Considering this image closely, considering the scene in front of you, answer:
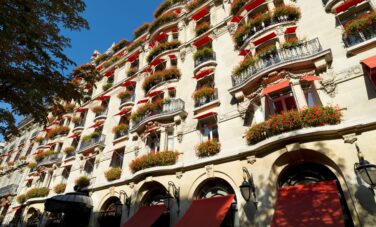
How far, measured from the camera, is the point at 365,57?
932cm

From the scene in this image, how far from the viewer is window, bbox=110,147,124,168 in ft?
56.1

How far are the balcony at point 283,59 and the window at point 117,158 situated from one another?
32.6ft

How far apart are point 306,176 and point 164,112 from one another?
8.71 metres

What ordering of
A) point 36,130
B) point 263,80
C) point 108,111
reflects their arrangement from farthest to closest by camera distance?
point 36,130 → point 108,111 → point 263,80

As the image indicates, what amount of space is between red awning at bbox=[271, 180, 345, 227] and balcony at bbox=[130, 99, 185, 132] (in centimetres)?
786

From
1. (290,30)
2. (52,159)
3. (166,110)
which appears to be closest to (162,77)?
(166,110)

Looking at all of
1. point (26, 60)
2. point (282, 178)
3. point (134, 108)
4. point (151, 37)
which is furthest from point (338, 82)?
point (151, 37)

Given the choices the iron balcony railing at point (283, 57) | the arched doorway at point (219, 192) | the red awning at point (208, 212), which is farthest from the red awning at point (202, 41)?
the red awning at point (208, 212)

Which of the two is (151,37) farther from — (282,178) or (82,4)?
(282,178)

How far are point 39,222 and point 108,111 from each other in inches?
416

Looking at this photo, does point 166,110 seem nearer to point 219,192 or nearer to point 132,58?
point 219,192

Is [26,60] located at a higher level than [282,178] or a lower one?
higher

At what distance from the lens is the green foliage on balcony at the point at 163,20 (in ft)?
67.3

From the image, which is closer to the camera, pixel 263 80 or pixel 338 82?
pixel 338 82
